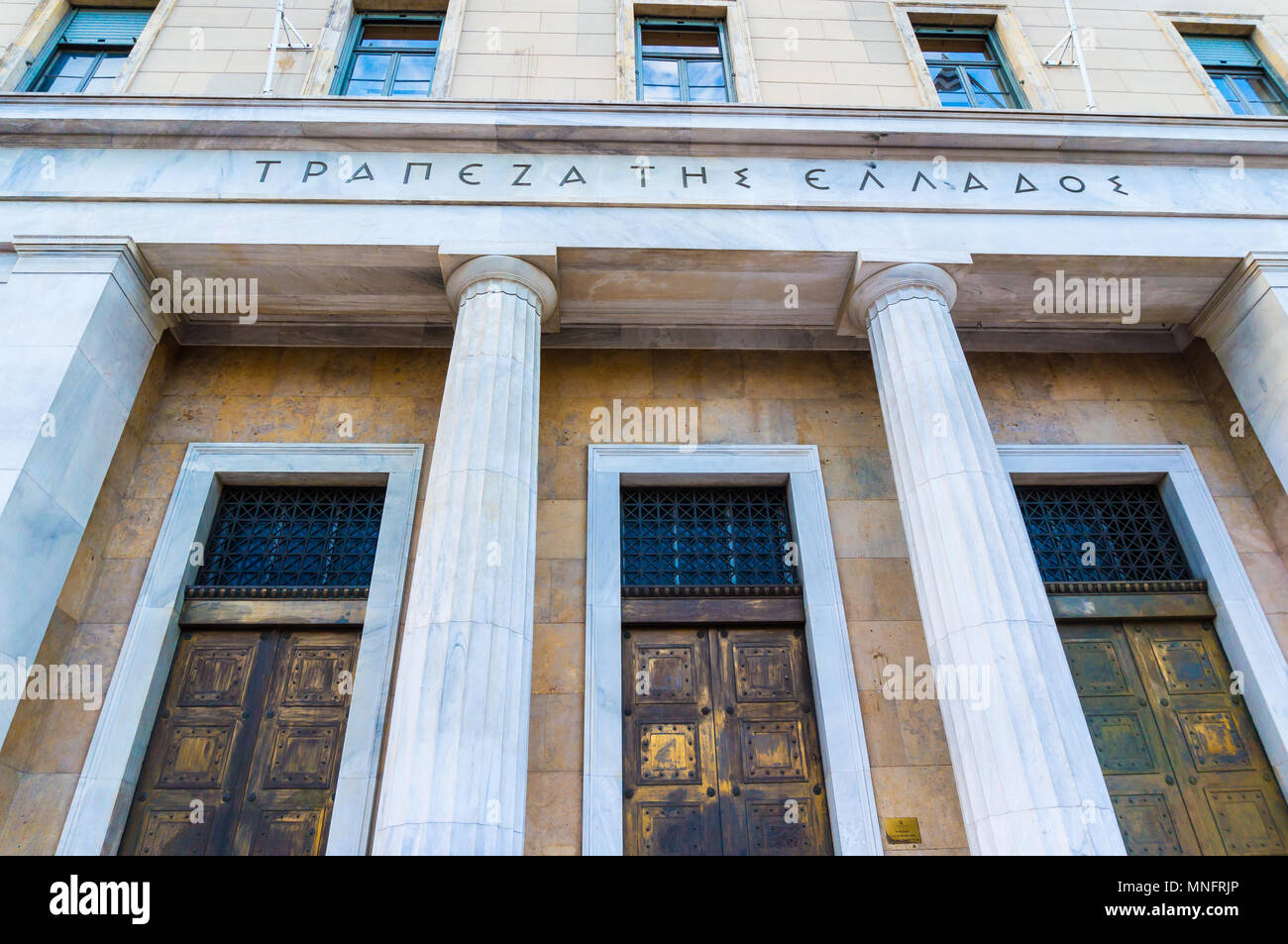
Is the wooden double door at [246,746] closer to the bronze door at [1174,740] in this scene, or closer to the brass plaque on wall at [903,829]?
the brass plaque on wall at [903,829]

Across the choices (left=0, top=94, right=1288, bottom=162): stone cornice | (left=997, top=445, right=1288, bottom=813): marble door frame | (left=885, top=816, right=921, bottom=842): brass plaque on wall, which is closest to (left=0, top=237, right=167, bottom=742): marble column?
(left=0, top=94, right=1288, bottom=162): stone cornice

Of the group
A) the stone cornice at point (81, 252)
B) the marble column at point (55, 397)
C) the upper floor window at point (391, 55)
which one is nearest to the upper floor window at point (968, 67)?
the upper floor window at point (391, 55)

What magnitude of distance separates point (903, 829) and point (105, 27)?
48.5 feet

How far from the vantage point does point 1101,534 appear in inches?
396

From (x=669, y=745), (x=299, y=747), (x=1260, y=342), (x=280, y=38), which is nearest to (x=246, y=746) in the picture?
(x=299, y=747)

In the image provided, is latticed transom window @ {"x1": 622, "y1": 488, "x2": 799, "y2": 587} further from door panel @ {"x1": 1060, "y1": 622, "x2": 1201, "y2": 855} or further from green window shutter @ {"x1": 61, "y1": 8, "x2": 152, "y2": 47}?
green window shutter @ {"x1": 61, "y1": 8, "x2": 152, "y2": 47}

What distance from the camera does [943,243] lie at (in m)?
9.12

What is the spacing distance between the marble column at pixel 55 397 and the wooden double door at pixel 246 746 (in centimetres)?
157

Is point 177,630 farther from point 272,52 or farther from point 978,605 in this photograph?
point 978,605

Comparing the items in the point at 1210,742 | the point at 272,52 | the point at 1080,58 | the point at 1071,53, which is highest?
the point at 1071,53

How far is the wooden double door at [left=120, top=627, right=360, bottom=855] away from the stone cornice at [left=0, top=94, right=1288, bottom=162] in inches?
227

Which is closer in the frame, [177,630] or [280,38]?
[177,630]
